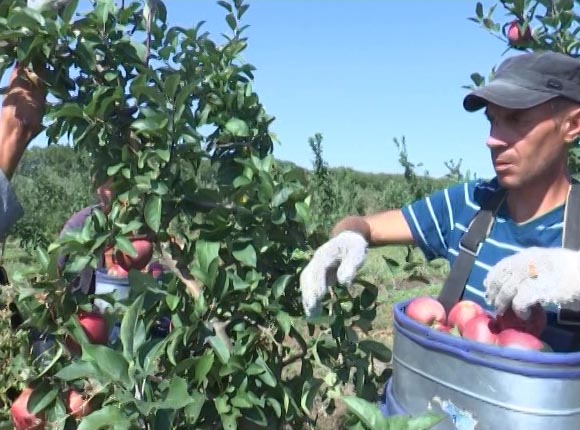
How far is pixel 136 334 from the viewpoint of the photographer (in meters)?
1.16

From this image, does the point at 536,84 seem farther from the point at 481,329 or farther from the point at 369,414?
the point at 369,414

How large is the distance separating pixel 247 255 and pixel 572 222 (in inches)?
25.0

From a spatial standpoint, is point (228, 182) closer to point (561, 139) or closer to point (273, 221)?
point (273, 221)

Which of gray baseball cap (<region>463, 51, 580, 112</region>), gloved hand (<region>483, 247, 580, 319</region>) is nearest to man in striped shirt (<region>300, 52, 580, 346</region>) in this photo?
gray baseball cap (<region>463, 51, 580, 112</region>)

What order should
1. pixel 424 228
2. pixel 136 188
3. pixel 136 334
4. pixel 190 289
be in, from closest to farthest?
pixel 136 334
pixel 136 188
pixel 190 289
pixel 424 228

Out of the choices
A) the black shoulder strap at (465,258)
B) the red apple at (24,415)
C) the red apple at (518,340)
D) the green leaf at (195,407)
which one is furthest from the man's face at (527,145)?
the red apple at (24,415)

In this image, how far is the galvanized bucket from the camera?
1.02m

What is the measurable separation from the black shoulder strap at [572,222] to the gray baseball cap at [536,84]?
0.63ft

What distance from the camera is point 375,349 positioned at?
61.6 inches

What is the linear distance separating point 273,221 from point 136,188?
28 cm

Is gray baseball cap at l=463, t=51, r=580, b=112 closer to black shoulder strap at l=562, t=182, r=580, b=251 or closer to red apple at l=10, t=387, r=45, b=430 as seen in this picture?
black shoulder strap at l=562, t=182, r=580, b=251

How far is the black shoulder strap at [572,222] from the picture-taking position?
1320 mm

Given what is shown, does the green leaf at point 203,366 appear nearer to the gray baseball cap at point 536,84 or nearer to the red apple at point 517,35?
the gray baseball cap at point 536,84

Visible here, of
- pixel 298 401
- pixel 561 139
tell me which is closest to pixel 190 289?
pixel 298 401
